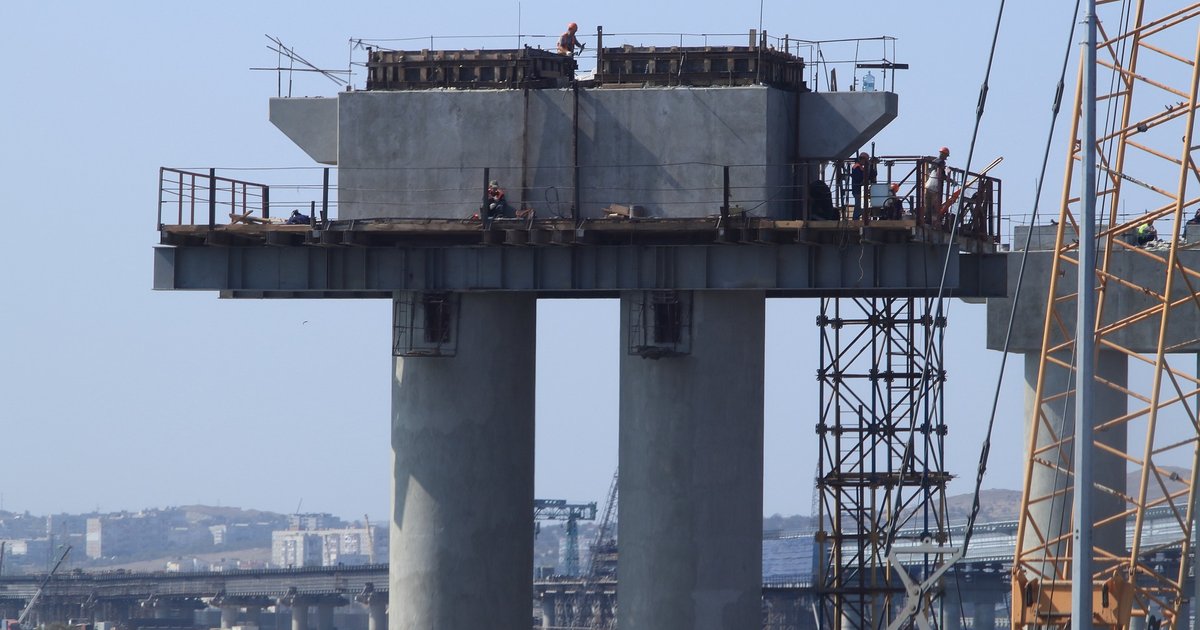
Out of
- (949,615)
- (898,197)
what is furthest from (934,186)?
(949,615)

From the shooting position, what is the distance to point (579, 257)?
45.4 metres

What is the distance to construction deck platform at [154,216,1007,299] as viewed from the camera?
4450 cm

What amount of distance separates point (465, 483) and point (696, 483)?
15.9ft

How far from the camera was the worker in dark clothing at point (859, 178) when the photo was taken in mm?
45781

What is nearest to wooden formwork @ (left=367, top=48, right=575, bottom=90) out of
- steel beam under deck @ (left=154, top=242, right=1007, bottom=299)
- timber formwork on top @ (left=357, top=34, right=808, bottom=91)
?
timber formwork on top @ (left=357, top=34, right=808, bottom=91)

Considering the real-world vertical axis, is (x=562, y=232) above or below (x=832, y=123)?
below

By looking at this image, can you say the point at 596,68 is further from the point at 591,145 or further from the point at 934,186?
the point at 934,186

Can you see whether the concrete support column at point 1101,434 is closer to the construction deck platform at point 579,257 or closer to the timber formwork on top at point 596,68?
the construction deck platform at point 579,257

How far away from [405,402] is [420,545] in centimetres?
305

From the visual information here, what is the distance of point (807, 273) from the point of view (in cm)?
Result: 4459

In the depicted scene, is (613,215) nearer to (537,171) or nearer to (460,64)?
(537,171)

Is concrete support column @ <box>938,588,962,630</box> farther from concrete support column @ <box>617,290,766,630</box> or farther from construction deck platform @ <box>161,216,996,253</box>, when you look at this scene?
construction deck platform @ <box>161,216,996,253</box>

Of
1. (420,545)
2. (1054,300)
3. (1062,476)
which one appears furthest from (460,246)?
(1062,476)

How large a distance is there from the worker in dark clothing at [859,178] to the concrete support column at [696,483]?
10.9ft
